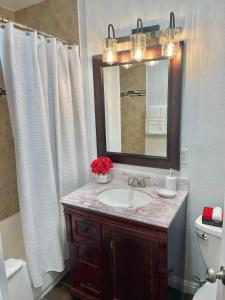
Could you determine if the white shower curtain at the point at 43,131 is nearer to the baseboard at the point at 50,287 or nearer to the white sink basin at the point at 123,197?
the baseboard at the point at 50,287

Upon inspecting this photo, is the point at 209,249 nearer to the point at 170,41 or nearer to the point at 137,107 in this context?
A: the point at 137,107

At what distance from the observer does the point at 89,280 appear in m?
1.60

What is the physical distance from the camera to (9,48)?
4.54 feet

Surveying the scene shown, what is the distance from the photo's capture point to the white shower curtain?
146cm

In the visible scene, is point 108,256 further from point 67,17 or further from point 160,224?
point 67,17

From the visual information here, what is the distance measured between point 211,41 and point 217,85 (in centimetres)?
28

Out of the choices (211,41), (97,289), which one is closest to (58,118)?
(211,41)

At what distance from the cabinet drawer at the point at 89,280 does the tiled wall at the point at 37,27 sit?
0.82 meters

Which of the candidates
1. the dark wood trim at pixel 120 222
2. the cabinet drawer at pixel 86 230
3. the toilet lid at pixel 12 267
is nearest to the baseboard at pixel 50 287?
the toilet lid at pixel 12 267

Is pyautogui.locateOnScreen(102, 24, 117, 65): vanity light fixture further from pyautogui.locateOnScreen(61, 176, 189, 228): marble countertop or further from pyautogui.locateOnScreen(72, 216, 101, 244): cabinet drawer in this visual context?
pyautogui.locateOnScreen(72, 216, 101, 244): cabinet drawer

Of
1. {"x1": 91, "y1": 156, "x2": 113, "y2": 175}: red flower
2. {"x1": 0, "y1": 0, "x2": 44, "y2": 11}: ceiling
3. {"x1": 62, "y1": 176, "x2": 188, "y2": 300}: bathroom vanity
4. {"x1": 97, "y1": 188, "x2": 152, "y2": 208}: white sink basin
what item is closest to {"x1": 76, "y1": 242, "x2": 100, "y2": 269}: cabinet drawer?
{"x1": 62, "y1": 176, "x2": 188, "y2": 300}: bathroom vanity

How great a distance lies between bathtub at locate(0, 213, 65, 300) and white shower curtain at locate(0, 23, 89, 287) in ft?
0.56

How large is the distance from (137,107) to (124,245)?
1021mm

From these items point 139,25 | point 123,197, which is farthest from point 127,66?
point 123,197
